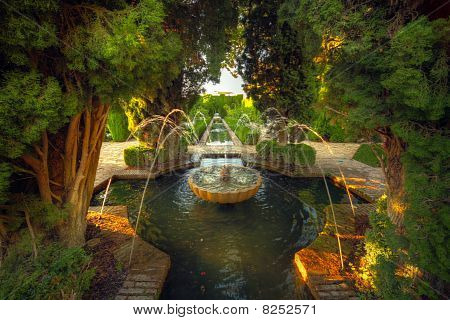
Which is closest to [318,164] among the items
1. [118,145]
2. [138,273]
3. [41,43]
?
[138,273]

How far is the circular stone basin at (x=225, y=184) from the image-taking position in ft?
22.9

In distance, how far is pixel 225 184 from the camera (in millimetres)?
7863

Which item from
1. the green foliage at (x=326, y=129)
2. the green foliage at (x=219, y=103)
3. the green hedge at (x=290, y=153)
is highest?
the green foliage at (x=219, y=103)

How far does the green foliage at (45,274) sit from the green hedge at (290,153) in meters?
9.23

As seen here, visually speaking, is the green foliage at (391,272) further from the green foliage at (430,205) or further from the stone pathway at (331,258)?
the stone pathway at (331,258)

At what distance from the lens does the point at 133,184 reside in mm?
9742

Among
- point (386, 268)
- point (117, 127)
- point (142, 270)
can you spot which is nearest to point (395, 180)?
point (386, 268)

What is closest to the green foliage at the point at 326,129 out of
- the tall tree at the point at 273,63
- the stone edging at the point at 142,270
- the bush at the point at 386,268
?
the tall tree at the point at 273,63

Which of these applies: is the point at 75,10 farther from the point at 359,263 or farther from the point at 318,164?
the point at 318,164

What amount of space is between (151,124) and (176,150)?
6.91 feet

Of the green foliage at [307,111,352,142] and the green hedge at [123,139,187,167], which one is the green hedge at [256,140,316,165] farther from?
the green foliage at [307,111,352,142]

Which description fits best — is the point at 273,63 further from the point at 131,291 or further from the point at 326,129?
the point at 131,291

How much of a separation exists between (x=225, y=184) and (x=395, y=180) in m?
4.68

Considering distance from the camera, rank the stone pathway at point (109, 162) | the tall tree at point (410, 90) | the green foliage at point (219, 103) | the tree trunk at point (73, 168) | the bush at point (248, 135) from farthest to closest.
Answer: the green foliage at point (219, 103) < the bush at point (248, 135) < the stone pathway at point (109, 162) < the tree trunk at point (73, 168) < the tall tree at point (410, 90)
